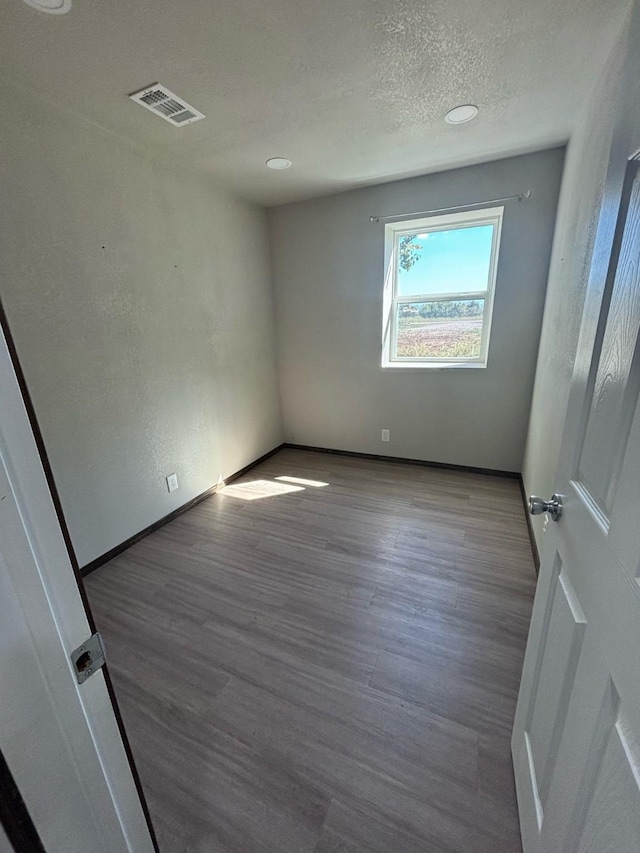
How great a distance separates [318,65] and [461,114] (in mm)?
897

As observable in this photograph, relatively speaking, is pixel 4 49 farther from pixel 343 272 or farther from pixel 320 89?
pixel 343 272

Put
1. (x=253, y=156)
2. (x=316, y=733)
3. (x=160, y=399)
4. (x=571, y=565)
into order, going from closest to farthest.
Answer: (x=571, y=565), (x=316, y=733), (x=253, y=156), (x=160, y=399)

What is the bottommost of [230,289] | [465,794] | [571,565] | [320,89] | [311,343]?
[465,794]

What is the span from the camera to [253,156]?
227cm

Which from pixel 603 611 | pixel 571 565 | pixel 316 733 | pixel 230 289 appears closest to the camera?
pixel 603 611

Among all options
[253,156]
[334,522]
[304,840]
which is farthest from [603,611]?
[253,156]

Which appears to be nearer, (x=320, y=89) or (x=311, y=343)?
(x=320, y=89)

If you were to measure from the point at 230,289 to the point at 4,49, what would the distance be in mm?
1771

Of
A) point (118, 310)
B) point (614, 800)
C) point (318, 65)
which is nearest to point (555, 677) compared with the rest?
point (614, 800)

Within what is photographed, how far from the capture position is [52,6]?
3.75 ft

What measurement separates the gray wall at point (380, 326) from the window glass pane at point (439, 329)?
19 cm

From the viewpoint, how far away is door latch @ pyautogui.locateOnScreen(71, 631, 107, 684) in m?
0.51

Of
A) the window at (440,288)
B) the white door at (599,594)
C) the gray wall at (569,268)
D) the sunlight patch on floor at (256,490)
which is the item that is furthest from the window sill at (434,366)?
the white door at (599,594)

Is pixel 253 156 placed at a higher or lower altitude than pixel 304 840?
higher
